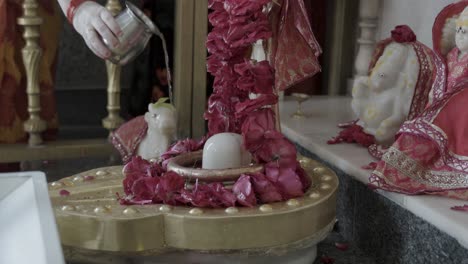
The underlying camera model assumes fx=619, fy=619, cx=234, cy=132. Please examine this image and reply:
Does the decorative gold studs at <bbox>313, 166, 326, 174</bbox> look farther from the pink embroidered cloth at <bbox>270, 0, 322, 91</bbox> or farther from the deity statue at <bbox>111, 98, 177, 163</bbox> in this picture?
the deity statue at <bbox>111, 98, 177, 163</bbox>

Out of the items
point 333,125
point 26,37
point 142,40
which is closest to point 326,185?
point 142,40

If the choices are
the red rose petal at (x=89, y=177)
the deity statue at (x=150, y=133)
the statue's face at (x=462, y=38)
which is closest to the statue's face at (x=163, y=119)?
the deity statue at (x=150, y=133)

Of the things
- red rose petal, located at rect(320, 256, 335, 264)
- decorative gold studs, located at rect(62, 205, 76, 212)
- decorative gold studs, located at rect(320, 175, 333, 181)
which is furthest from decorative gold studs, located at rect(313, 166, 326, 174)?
decorative gold studs, located at rect(62, 205, 76, 212)

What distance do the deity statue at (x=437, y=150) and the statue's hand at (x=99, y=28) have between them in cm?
42

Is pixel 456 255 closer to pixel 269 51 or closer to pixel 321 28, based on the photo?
pixel 269 51

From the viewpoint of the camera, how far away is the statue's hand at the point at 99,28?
84 centimetres

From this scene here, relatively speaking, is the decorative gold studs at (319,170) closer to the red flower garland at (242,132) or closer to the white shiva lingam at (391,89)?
the red flower garland at (242,132)

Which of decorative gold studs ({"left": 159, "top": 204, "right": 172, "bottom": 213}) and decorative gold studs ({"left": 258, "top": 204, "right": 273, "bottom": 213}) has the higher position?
decorative gold studs ({"left": 258, "top": 204, "right": 273, "bottom": 213})

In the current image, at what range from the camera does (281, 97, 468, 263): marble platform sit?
78cm

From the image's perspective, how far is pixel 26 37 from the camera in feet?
4.20

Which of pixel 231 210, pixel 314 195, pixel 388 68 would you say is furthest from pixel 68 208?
pixel 388 68

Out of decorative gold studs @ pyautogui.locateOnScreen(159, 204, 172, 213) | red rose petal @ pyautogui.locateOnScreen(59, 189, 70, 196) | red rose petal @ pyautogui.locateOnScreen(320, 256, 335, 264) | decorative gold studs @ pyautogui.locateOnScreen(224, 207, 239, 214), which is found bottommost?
red rose petal @ pyautogui.locateOnScreen(320, 256, 335, 264)

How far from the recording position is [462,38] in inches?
35.2

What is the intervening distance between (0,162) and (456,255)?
38.0 inches
